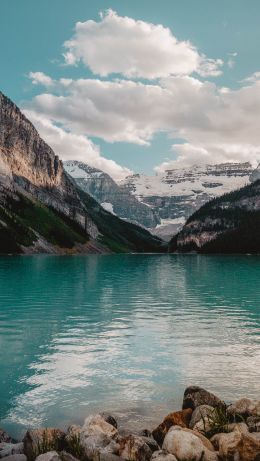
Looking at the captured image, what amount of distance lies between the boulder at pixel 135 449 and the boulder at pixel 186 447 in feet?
2.65

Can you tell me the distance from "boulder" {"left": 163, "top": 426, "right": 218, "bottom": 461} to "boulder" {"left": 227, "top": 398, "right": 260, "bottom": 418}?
13.4 ft

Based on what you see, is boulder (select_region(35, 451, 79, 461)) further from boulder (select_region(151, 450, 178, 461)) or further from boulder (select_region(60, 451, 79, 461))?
Result: boulder (select_region(151, 450, 178, 461))

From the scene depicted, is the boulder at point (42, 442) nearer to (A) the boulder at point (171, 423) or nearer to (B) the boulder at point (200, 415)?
(A) the boulder at point (171, 423)

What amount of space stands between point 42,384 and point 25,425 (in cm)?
626

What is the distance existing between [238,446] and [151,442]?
325 centimetres

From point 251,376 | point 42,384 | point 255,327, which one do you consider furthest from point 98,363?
point 255,327

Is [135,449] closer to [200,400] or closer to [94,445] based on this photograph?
[94,445]

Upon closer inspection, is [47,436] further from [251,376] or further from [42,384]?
[251,376]

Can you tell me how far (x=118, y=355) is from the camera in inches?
1403

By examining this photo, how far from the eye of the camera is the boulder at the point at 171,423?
1942cm

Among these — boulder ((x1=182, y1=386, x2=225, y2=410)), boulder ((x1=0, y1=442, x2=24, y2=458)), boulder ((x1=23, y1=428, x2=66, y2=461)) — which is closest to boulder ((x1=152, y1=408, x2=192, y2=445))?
boulder ((x1=182, y1=386, x2=225, y2=410))

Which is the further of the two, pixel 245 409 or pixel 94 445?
pixel 245 409

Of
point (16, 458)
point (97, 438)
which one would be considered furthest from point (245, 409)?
point (16, 458)

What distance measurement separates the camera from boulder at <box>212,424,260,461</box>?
1623 cm
